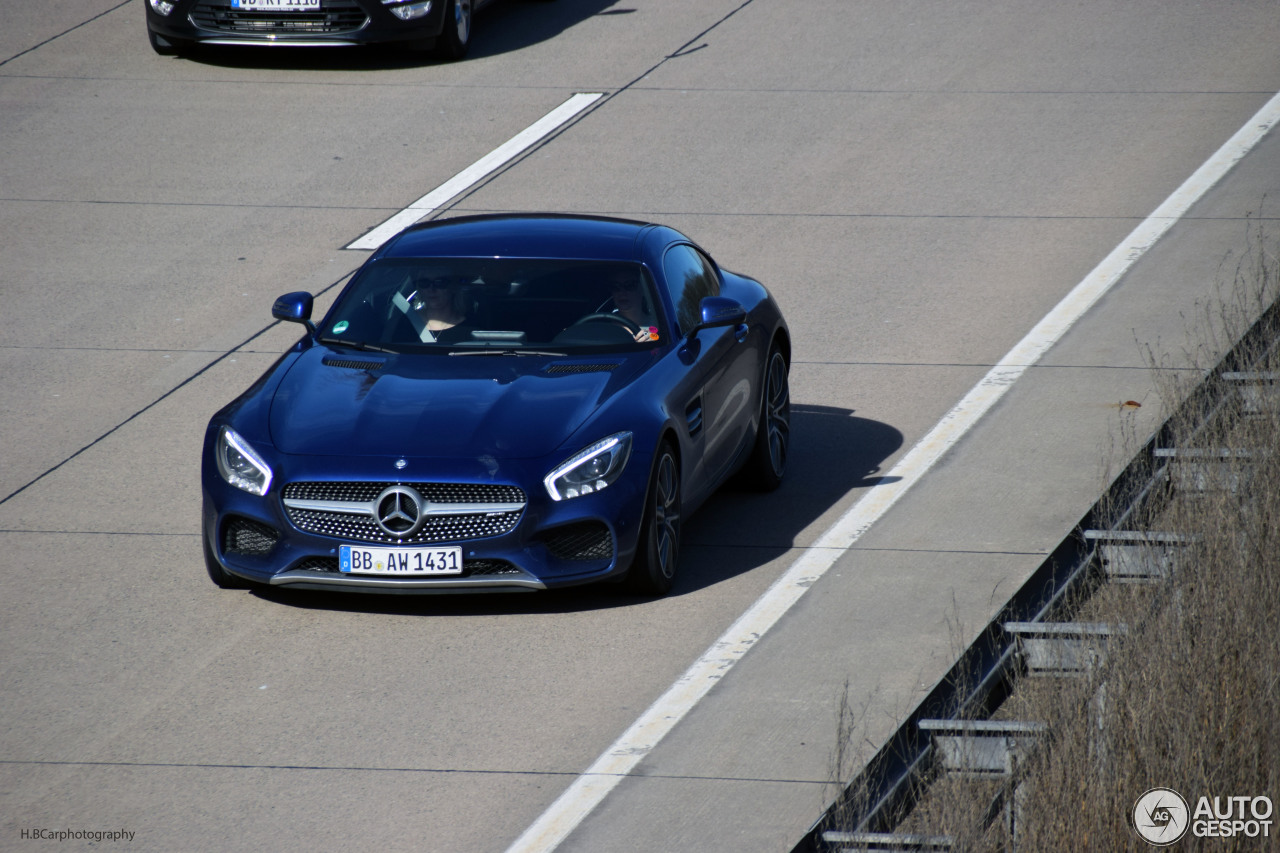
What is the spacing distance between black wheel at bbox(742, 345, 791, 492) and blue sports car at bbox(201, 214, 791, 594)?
0.09ft

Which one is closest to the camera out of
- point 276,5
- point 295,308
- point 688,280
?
point 295,308

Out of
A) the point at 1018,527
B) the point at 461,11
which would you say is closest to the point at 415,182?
the point at 461,11

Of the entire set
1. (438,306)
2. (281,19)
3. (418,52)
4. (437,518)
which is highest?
(281,19)

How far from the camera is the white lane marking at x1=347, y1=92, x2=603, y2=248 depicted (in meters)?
14.2

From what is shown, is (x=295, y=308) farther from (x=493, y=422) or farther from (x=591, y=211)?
(x=591, y=211)

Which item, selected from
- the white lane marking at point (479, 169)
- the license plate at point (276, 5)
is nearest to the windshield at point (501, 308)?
the white lane marking at point (479, 169)

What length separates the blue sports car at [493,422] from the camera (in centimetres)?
766

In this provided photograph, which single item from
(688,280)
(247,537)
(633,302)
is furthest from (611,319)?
(247,537)

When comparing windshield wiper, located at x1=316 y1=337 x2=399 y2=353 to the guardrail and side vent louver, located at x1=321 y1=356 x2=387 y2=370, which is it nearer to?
side vent louver, located at x1=321 y1=356 x2=387 y2=370

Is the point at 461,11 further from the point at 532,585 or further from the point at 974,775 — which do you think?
the point at 974,775

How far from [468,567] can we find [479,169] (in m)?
8.55

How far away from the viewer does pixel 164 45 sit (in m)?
19.0

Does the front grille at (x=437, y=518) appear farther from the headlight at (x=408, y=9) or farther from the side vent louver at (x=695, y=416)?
the headlight at (x=408, y=9)

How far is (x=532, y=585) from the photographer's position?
772cm
